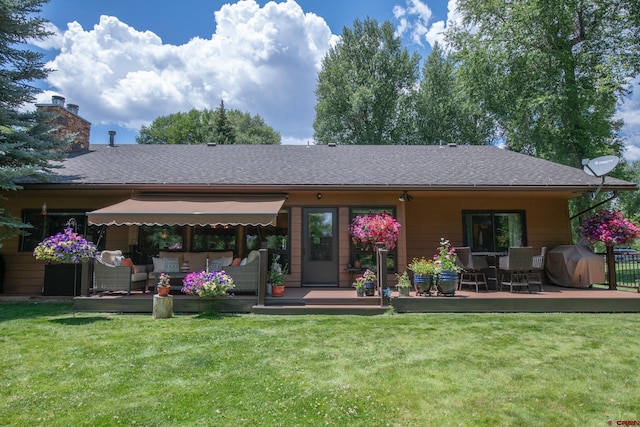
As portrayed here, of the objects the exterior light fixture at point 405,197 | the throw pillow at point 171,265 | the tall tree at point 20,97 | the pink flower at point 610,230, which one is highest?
the tall tree at point 20,97

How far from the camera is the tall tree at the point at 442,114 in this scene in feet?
89.8

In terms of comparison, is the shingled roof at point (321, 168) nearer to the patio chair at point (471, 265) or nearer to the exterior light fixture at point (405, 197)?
the exterior light fixture at point (405, 197)

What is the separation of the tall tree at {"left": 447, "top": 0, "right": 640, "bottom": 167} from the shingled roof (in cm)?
586

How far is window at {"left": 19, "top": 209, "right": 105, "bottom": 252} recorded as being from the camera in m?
10.7

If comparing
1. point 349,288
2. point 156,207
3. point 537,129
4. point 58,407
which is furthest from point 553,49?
point 58,407

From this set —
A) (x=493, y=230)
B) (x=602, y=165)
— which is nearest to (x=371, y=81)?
(x=493, y=230)

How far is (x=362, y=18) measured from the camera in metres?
28.8

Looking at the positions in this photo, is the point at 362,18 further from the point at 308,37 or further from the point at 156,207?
the point at 156,207

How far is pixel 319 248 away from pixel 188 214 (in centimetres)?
365

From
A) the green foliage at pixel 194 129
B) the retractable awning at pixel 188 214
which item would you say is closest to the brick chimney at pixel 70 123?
the retractable awning at pixel 188 214

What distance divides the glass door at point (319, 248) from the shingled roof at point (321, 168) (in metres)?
1.01

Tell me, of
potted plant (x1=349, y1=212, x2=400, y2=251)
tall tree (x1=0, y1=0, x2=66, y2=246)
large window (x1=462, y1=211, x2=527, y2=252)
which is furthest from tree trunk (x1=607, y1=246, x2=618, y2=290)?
tall tree (x1=0, y1=0, x2=66, y2=246)

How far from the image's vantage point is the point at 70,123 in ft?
44.4

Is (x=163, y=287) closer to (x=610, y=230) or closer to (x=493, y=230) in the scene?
(x=493, y=230)
